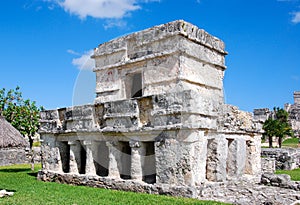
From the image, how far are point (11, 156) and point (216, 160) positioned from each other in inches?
682

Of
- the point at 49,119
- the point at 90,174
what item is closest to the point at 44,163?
the point at 49,119

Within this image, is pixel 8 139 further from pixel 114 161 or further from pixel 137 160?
pixel 137 160

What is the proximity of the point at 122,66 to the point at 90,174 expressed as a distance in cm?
432

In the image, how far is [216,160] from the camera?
9.58 m

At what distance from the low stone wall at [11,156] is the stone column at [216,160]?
1669cm

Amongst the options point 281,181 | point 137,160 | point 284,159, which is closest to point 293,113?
point 284,159

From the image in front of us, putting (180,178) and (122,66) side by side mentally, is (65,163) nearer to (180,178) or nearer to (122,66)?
(122,66)

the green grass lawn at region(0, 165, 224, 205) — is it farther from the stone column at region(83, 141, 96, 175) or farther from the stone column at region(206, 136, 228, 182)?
the stone column at region(206, 136, 228, 182)

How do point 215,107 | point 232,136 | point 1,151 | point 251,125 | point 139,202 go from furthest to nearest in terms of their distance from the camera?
point 1,151 → point 251,125 → point 232,136 → point 215,107 → point 139,202

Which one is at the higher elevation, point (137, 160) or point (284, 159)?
point (137, 160)

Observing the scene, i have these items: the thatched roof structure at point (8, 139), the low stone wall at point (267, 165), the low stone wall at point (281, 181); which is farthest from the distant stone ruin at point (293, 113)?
the thatched roof structure at point (8, 139)

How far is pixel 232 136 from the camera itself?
1064 centimetres

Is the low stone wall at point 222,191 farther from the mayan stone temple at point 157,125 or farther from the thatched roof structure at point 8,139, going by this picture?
the thatched roof structure at point 8,139

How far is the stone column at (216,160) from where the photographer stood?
9508 mm
